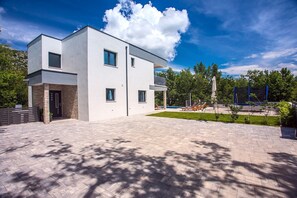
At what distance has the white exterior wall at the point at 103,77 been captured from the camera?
1112 centimetres

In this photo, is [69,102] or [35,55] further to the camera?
[35,55]

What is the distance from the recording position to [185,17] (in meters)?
11.6

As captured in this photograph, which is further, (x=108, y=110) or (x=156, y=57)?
(x=156, y=57)

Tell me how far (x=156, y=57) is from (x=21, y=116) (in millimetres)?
14539

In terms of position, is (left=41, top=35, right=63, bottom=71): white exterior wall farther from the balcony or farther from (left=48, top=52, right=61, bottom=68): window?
the balcony

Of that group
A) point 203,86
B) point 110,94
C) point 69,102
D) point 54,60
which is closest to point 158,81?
point 110,94

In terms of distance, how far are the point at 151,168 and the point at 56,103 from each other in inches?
480

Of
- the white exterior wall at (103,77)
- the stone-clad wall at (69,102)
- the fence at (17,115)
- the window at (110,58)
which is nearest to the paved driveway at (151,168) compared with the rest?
the fence at (17,115)

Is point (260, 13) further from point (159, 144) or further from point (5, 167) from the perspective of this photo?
point (5, 167)

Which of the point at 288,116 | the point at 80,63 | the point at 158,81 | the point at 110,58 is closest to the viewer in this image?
the point at 288,116

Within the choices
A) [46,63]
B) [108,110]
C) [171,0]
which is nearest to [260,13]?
[171,0]

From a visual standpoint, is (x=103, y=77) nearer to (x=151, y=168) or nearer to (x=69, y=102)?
(x=69, y=102)

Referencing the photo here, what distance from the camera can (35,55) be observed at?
1266 centimetres

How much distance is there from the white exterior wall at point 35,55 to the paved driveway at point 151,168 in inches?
345
